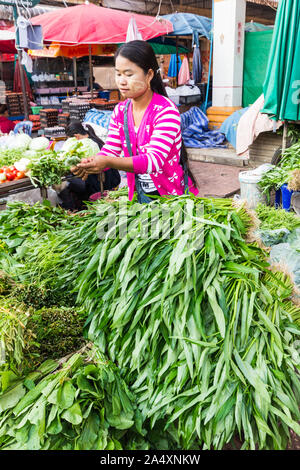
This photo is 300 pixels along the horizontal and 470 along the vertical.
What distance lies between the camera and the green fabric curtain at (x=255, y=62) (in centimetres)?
866

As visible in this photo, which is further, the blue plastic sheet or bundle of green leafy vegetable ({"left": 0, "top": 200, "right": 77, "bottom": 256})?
the blue plastic sheet

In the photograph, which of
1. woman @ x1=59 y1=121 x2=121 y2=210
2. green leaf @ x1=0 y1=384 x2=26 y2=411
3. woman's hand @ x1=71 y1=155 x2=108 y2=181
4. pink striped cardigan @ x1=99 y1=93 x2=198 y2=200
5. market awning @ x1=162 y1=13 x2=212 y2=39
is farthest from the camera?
market awning @ x1=162 y1=13 x2=212 y2=39

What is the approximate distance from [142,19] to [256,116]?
3140mm

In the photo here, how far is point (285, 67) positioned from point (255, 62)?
17.6ft

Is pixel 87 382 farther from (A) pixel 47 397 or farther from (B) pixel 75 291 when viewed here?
(B) pixel 75 291

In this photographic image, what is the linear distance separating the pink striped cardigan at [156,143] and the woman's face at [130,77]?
0.38ft

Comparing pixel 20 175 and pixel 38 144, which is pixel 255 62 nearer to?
pixel 38 144

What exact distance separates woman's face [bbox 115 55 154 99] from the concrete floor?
329cm

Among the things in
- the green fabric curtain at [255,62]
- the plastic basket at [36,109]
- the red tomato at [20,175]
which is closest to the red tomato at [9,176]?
the red tomato at [20,175]

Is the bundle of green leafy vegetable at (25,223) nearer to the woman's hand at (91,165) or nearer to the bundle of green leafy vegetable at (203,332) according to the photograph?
the woman's hand at (91,165)

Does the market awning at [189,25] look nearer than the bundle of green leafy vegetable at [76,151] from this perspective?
No

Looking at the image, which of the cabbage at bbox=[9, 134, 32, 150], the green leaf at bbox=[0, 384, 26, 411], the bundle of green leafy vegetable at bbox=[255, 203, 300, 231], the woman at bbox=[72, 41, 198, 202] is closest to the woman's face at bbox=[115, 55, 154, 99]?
the woman at bbox=[72, 41, 198, 202]

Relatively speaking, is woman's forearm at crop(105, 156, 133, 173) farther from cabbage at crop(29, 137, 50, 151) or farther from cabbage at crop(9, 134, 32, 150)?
cabbage at crop(9, 134, 32, 150)

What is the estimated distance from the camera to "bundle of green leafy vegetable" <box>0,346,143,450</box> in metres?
1.22
